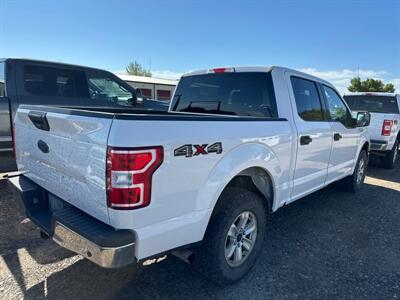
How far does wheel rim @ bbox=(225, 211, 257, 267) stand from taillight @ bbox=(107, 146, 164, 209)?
3.39ft

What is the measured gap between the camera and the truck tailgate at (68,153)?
1.96 metres

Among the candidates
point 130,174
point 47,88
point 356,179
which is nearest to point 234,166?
point 130,174

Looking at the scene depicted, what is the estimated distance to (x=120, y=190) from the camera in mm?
1897

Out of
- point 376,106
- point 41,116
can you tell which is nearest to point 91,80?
point 41,116

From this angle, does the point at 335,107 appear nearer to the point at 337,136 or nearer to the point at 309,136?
the point at 337,136

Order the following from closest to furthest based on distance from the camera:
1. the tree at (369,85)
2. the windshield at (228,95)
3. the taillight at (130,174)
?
the taillight at (130,174)
the windshield at (228,95)
the tree at (369,85)

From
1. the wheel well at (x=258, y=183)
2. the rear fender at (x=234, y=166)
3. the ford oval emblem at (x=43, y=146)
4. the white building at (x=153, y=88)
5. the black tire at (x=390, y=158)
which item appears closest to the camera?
the rear fender at (x=234, y=166)

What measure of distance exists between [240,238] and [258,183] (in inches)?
21.4

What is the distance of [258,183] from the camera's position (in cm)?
309

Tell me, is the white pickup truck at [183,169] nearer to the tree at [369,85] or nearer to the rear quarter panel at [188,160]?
the rear quarter panel at [188,160]

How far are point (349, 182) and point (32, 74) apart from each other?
5551 millimetres

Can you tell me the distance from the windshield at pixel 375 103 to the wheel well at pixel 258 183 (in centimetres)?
630

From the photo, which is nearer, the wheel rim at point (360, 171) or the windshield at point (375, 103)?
the wheel rim at point (360, 171)

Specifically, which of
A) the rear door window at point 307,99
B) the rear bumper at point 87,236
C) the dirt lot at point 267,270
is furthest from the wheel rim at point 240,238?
the rear door window at point 307,99
